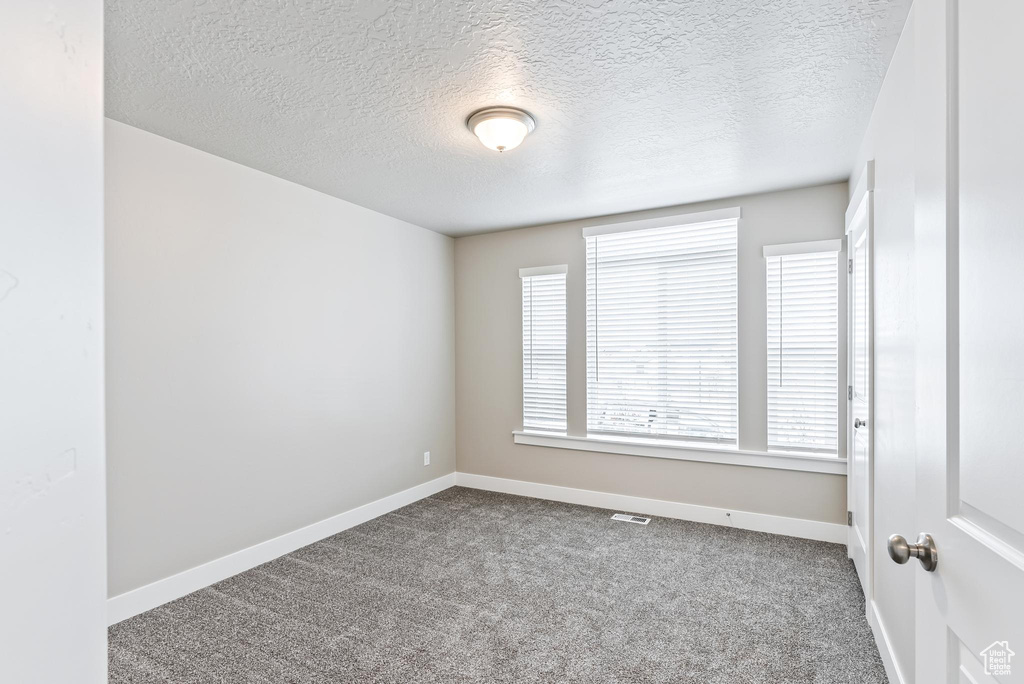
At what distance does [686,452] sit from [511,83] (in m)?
3.06

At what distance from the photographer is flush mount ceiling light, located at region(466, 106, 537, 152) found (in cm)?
248

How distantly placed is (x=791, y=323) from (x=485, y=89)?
2.76 m

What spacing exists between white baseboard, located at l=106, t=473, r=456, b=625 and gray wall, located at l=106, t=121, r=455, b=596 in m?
0.05

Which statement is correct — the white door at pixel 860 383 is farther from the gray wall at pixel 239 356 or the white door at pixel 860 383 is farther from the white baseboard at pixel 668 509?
the gray wall at pixel 239 356

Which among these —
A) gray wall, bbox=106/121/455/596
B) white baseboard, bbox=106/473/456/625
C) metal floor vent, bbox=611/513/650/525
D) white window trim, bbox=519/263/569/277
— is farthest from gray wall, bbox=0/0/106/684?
white window trim, bbox=519/263/569/277

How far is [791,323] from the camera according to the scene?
12.3ft

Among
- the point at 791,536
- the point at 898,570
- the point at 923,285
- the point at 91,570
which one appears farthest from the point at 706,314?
the point at 91,570

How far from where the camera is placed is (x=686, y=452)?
13.5ft

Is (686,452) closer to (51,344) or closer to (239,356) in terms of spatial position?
(239,356)

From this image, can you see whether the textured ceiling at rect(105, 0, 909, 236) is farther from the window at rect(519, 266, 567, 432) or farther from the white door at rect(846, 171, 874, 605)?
the window at rect(519, 266, 567, 432)

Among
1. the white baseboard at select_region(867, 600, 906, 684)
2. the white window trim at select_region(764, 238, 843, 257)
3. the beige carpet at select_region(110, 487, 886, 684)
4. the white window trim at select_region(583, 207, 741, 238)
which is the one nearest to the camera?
the white baseboard at select_region(867, 600, 906, 684)

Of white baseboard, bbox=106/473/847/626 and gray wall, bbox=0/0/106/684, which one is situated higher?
gray wall, bbox=0/0/106/684

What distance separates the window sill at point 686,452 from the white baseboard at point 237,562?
135cm

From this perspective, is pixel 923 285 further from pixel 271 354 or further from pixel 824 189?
pixel 271 354
